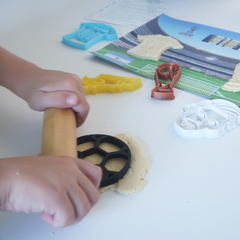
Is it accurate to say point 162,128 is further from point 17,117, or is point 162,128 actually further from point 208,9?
point 208,9

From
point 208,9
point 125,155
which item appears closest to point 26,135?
point 125,155

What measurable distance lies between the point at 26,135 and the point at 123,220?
271 millimetres

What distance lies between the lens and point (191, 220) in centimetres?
39

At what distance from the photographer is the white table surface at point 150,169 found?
38 cm

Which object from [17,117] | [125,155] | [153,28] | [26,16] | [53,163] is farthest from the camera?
[26,16]

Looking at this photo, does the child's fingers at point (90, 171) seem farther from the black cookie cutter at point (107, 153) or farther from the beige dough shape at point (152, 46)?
the beige dough shape at point (152, 46)

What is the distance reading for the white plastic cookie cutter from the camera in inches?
20.8

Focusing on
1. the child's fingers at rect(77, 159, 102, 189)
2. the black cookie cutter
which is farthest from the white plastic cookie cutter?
the child's fingers at rect(77, 159, 102, 189)

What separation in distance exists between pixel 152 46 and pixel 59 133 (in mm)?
499

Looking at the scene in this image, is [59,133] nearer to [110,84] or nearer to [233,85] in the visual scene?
[110,84]

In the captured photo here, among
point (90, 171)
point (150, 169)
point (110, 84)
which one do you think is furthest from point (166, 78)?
point (90, 171)

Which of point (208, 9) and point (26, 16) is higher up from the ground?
point (208, 9)

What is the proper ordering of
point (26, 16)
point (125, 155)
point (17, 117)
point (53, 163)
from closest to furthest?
point (53, 163) < point (125, 155) < point (17, 117) < point (26, 16)

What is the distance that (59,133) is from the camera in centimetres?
42
